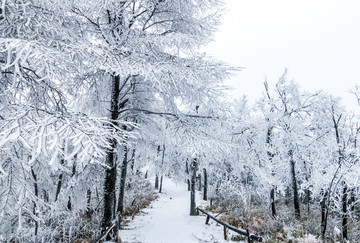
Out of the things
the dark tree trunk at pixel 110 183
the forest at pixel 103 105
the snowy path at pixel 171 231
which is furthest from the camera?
the snowy path at pixel 171 231

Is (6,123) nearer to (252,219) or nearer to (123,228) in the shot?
(123,228)

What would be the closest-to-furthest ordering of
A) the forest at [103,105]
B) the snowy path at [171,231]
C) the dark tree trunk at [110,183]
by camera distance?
the forest at [103,105]
the dark tree trunk at [110,183]
the snowy path at [171,231]

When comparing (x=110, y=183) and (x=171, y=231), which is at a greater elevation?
(x=110, y=183)

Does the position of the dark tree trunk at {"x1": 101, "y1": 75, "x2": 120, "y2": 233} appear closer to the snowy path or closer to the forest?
the forest

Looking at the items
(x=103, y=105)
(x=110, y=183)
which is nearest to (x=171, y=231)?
(x=110, y=183)

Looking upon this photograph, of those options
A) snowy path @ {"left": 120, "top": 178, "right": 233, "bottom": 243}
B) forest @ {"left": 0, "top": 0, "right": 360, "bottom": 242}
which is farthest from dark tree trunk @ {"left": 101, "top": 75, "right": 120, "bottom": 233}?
snowy path @ {"left": 120, "top": 178, "right": 233, "bottom": 243}

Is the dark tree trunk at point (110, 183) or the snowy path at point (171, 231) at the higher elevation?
the dark tree trunk at point (110, 183)

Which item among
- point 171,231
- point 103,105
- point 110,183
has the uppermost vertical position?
point 103,105

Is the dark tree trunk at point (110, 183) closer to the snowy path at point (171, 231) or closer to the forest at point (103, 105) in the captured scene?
the forest at point (103, 105)

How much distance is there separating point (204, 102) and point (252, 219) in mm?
7051

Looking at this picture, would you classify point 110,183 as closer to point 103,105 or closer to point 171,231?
point 103,105

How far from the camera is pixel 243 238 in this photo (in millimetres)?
7789

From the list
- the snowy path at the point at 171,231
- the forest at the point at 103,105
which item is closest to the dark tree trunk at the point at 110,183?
the forest at the point at 103,105

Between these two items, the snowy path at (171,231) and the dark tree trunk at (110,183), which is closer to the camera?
the dark tree trunk at (110,183)
